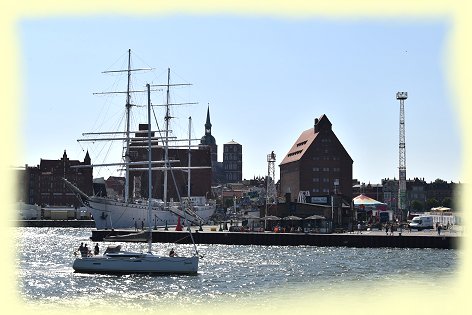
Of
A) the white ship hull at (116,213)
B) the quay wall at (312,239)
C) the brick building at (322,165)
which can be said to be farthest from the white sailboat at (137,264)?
the brick building at (322,165)

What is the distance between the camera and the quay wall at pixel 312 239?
9219cm

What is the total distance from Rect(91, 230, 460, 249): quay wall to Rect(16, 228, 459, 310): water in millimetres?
6954

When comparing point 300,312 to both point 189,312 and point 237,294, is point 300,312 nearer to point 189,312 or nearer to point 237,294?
point 189,312

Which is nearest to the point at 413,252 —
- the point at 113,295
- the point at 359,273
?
the point at 359,273

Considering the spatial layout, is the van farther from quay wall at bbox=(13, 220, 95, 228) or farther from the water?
quay wall at bbox=(13, 220, 95, 228)

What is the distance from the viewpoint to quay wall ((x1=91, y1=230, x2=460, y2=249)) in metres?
92.2

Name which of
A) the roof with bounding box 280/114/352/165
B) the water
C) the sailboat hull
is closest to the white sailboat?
the sailboat hull

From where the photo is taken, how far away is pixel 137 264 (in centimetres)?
5884

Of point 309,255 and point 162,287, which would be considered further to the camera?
point 309,255

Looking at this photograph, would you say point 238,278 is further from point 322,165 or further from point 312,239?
point 322,165

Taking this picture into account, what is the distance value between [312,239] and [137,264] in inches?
1630

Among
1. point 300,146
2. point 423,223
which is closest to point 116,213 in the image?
point 423,223

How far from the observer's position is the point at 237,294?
47719 mm

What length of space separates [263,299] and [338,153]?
133 m
